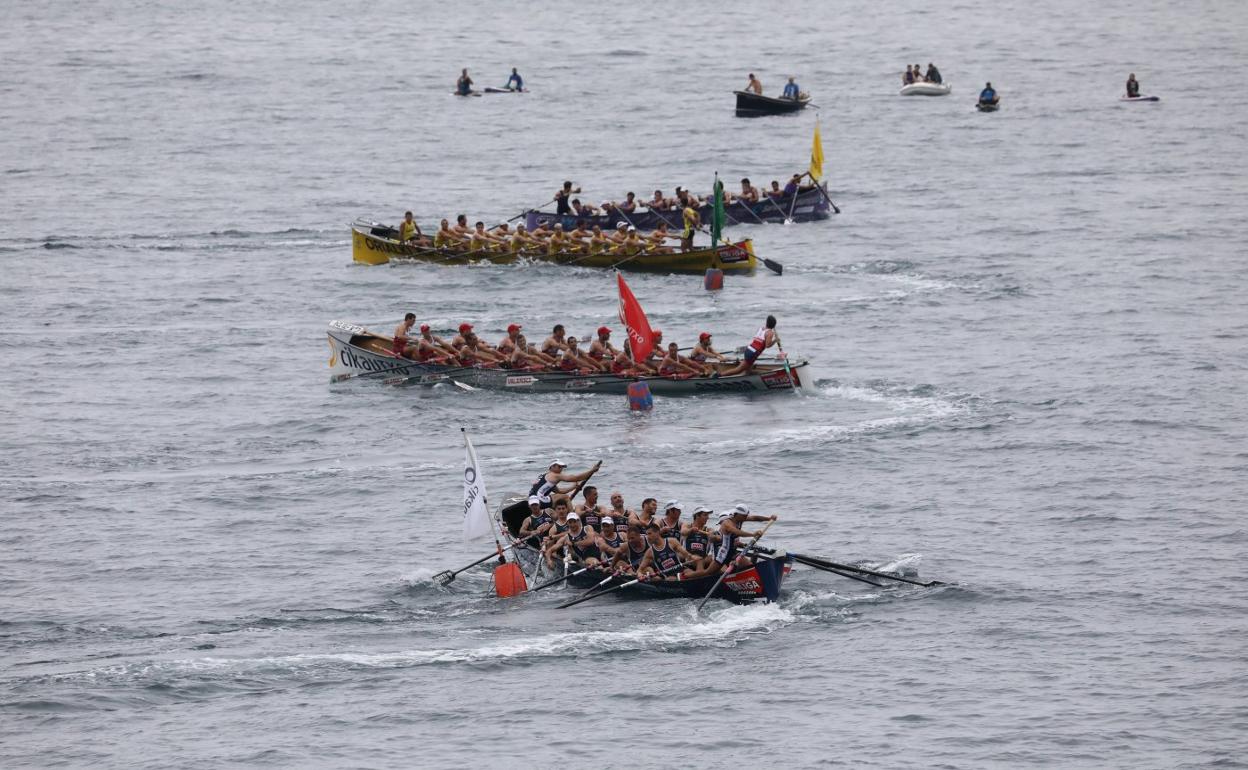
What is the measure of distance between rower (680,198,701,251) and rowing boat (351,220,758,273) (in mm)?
441

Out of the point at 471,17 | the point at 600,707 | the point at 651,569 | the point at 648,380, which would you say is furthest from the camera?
the point at 471,17

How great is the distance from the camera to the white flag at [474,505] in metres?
32.9

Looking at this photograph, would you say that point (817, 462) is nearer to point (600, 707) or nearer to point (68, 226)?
point (600, 707)

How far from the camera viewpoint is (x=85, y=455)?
42812 mm

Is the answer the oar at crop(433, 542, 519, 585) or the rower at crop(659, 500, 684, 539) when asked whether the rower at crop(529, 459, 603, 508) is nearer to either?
the oar at crop(433, 542, 519, 585)

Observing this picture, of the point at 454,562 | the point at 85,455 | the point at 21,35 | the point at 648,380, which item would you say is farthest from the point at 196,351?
the point at 21,35

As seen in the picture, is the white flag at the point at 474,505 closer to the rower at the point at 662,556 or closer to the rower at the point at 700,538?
the rower at the point at 662,556

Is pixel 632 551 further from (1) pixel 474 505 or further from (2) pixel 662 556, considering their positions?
(1) pixel 474 505


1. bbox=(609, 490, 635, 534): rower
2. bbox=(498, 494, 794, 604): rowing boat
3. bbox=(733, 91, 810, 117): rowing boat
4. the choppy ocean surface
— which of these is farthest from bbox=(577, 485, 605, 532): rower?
bbox=(733, 91, 810, 117): rowing boat

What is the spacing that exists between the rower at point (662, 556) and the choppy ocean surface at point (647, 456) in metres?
0.95

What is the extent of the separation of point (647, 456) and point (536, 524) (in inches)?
296

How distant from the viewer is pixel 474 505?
33125 millimetres

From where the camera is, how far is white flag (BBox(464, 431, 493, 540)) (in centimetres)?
3294

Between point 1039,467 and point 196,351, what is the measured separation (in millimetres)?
25595
